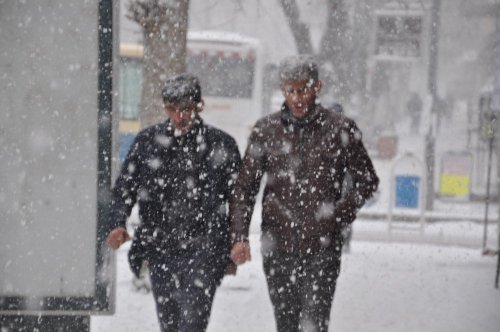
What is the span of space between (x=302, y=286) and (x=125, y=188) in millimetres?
1005

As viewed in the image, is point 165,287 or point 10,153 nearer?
point 165,287

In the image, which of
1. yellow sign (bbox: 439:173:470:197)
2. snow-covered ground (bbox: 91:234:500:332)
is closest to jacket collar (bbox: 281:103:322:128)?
snow-covered ground (bbox: 91:234:500:332)

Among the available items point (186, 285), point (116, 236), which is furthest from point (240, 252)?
point (116, 236)

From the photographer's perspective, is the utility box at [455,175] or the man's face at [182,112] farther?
the utility box at [455,175]

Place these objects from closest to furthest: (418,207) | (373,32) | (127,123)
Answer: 1. (418,207)
2. (373,32)
3. (127,123)

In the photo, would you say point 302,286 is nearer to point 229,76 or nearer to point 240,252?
point 240,252

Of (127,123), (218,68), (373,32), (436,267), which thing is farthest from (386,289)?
(218,68)

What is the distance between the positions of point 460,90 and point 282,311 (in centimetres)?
6942

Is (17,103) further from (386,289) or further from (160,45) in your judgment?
(386,289)

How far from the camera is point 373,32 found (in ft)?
51.7

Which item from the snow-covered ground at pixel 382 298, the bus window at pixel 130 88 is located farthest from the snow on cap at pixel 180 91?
the bus window at pixel 130 88

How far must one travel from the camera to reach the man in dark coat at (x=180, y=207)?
4.27 metres

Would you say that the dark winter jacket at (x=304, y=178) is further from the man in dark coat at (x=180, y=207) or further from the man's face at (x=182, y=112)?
the man's face at (x=182, y=112)

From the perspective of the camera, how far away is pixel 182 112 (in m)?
4.21
